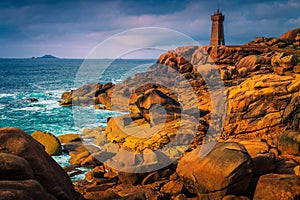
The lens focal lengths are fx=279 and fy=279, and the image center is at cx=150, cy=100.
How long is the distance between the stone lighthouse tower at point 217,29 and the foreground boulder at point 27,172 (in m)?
59.7

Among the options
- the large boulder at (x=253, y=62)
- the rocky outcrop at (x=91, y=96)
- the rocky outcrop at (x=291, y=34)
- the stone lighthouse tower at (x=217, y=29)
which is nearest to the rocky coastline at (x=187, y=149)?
the large boulder at (x=253, y=62)

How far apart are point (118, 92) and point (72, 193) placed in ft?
135

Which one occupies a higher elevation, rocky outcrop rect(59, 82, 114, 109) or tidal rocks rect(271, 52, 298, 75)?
tidal rocks rect(271, 52, 298, 75)

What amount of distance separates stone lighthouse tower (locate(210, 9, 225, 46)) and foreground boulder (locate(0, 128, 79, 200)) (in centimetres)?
5968

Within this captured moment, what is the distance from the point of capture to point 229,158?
12008 millimetres

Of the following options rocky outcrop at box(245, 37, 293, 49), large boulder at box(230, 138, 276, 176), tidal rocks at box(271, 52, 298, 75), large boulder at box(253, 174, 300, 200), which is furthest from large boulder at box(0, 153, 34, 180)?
rocky outcrop at box(245, 37, 293, 49)

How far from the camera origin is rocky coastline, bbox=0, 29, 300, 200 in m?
8.30

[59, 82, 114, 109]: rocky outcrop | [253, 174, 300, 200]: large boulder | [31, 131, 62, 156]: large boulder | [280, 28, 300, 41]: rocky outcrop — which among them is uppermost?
[280, 28, 300, 41]: rocky outcrop

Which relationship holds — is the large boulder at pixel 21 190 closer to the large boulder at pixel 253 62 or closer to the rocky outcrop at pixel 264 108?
the rocky outcrop at pixel 264 108

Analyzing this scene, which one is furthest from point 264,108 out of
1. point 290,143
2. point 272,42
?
point 272,42

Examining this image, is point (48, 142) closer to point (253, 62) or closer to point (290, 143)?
point (290, 143)

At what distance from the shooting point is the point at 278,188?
10.8 metres

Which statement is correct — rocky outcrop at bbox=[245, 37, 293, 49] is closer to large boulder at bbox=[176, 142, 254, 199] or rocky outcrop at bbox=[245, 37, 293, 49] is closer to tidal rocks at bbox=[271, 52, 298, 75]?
tidal rocks at bbox=[271, 52, 298, 75]

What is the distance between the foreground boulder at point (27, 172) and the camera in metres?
6.57
